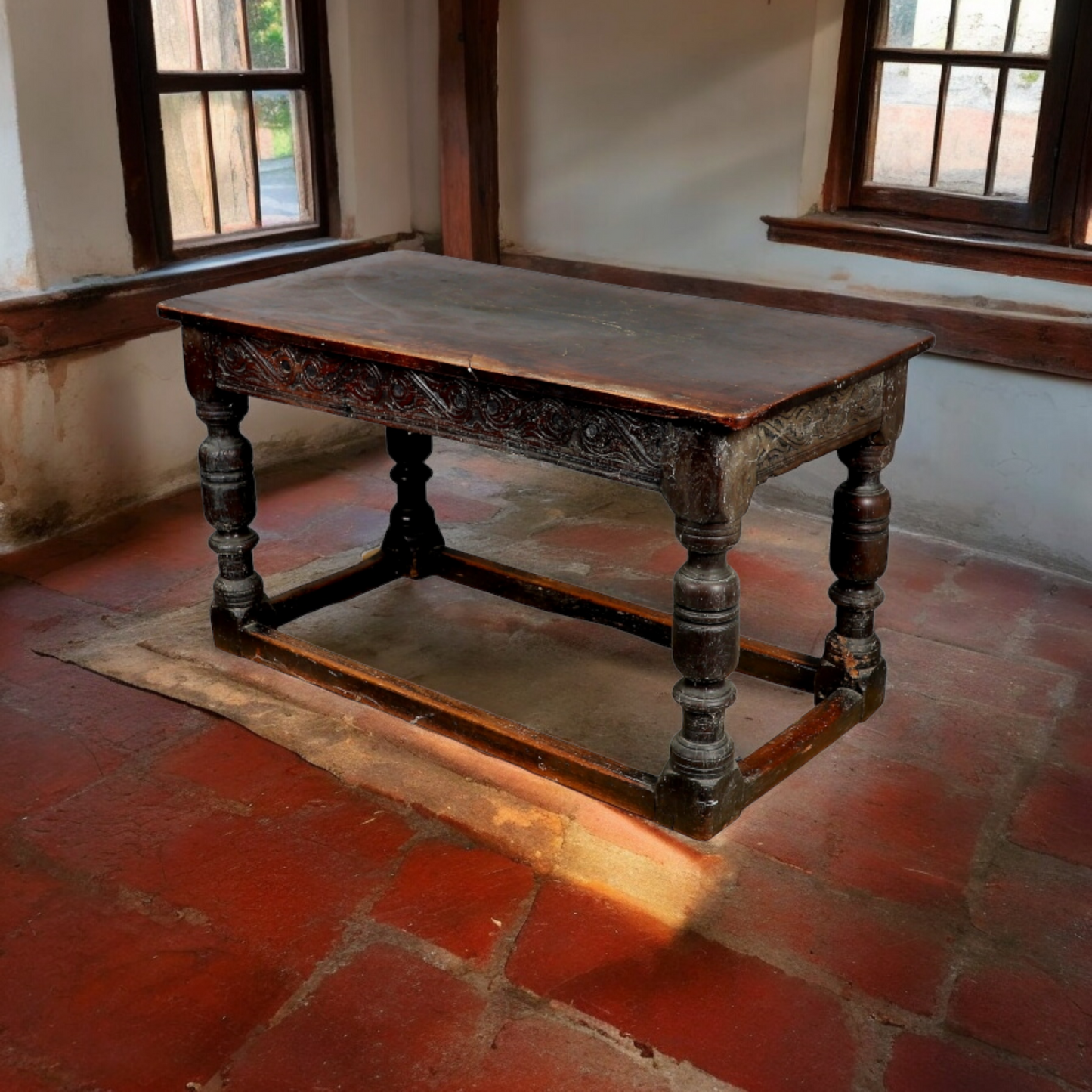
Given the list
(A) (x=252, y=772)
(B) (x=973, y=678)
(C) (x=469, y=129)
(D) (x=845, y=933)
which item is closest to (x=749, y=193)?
(C) (x=469, y=129)

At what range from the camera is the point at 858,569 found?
3.02 m

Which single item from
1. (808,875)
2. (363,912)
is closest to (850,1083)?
(808,875)

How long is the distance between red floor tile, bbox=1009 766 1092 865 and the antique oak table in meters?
0.44

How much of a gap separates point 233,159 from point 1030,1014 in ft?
12.5

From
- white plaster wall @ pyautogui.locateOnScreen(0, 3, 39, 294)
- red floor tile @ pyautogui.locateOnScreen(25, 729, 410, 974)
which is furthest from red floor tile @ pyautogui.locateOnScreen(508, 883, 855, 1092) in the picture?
white plaster wall @ pyautogui.locateOnScreen(0, 3, 39, 294)

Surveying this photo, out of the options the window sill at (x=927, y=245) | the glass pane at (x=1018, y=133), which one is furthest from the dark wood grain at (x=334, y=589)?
the glass pane at (x=1018, y=133)

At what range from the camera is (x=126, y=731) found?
312 centimetres

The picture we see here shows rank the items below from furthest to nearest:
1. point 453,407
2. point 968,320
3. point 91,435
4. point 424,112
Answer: point 424,112, point 91,435, point 968,320, point 453,407

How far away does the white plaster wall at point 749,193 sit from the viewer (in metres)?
4.08

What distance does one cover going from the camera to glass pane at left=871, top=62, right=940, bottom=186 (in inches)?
165

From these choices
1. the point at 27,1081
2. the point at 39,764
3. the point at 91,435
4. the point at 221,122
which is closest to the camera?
the point at 27,1081

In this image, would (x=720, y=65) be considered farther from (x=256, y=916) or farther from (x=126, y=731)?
(x=256, y=916)

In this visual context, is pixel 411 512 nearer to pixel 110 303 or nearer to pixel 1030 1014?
pixel 110 303

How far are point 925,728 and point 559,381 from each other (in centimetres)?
133
